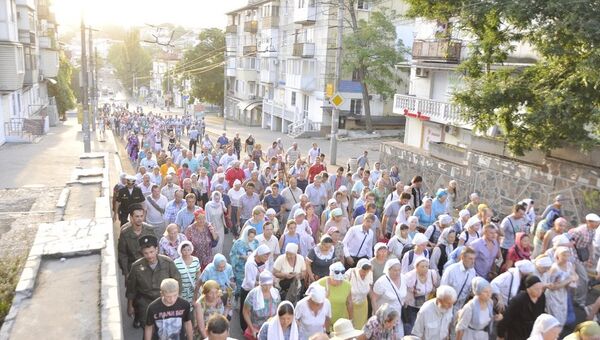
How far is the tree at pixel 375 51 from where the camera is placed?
1372 inches

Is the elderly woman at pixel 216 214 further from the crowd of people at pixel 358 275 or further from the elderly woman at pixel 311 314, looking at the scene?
the elderly woman at pixel 311 314

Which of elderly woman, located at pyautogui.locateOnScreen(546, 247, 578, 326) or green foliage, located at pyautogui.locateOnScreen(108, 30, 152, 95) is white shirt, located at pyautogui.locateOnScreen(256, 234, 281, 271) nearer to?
elderly woman, located at pyautogui.locateOnScreen(546, 247, 578, 326)

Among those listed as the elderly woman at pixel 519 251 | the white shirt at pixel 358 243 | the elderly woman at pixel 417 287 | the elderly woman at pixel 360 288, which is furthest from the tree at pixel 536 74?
the elderly woman at pixel 360 288

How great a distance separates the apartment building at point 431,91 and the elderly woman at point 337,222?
15551 mm

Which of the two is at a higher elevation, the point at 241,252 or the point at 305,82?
the point at 305,82

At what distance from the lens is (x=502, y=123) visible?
13.1 meters

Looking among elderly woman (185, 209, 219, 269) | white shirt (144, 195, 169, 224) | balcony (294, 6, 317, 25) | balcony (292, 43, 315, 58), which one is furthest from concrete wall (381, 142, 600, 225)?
balcony (294, 6, 317, 25)

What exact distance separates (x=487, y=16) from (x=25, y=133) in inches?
1055

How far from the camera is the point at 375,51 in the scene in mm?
34688

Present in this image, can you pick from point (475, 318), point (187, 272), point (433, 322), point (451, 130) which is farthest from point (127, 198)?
point (451, 130)

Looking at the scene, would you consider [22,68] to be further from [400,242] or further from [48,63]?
[400,242]

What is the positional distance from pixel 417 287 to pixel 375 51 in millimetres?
29756

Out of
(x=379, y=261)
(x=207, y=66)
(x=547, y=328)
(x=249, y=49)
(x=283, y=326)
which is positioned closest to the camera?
(x=547, y=328)

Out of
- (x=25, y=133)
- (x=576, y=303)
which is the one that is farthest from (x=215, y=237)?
(x=25, y=133)
